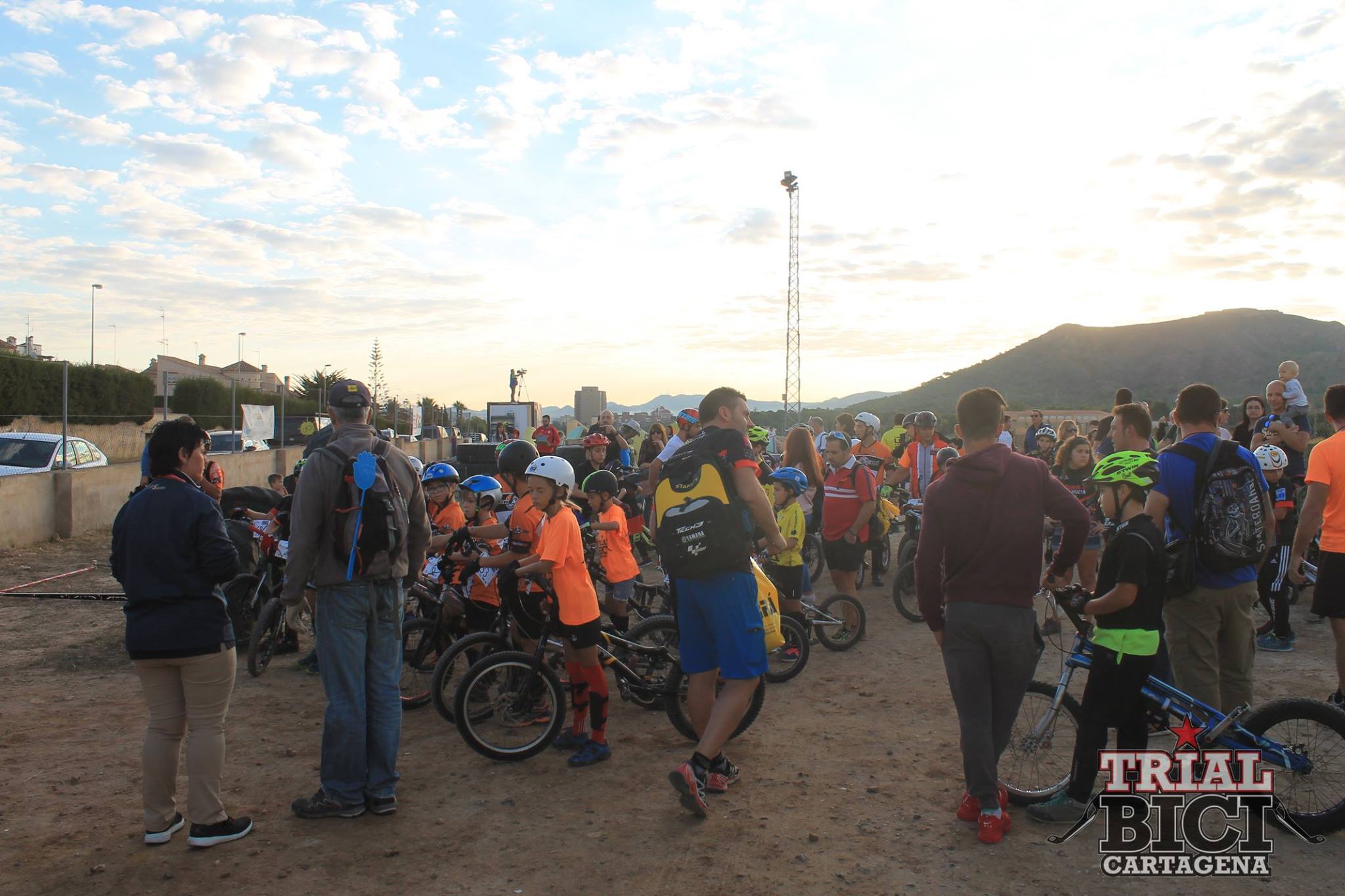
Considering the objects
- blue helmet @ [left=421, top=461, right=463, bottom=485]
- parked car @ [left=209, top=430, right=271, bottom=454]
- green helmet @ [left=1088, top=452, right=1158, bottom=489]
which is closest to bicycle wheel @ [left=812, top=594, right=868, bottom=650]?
blue helmet @ [left=421, top=461, right=463, bottom=485]

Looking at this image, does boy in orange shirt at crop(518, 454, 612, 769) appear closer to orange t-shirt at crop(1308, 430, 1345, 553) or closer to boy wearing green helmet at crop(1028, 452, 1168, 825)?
boy wearing green helmet at crop(1028, 452, 1168, 825)

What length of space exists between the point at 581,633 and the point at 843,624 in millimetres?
3567

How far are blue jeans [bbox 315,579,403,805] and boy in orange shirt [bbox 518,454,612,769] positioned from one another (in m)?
0.92

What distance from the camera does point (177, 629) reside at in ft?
13.1

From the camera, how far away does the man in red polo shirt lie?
820 centimetres

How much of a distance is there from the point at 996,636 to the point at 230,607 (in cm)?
602

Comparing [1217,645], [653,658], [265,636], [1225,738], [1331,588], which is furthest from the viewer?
[265,636]

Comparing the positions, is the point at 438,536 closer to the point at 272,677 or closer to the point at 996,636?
the point at 272,677

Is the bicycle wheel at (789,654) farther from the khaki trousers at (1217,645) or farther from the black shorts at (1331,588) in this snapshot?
the black shorts at (1331,588)

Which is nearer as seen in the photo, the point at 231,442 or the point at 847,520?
the point at 847,520

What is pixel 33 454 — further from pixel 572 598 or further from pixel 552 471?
pixel 572 598

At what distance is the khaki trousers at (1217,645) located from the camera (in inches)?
175

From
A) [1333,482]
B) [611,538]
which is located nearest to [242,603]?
[611,538]

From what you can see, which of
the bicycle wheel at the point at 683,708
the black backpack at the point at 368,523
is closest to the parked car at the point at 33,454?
the black backpack at the point at 368,523
